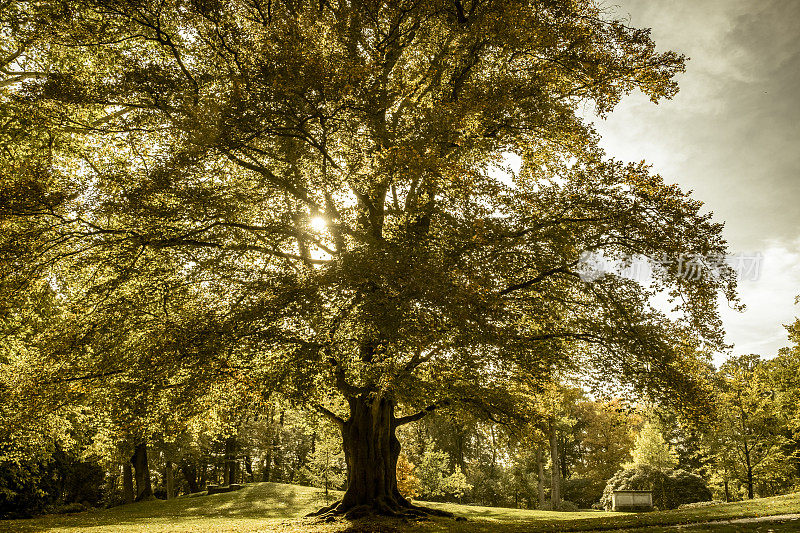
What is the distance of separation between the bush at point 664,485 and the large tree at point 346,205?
23.4 metres

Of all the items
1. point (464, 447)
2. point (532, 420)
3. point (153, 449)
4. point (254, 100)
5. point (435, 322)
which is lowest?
point (464, 447)

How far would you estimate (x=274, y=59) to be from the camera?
10289mm

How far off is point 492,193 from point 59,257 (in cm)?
1125

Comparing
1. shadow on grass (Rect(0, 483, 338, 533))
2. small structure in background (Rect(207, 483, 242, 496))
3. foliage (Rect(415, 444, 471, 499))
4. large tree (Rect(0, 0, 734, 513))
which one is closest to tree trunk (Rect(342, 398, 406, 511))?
large tree (Rect(0, 0, 734, 513))

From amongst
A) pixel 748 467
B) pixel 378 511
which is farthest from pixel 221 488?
pixel 748 467

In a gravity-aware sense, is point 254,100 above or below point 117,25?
below

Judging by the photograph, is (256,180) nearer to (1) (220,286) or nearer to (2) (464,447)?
(1) (220,286)

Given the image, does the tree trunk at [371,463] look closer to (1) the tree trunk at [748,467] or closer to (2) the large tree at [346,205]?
(2) the large tree at [346,205]

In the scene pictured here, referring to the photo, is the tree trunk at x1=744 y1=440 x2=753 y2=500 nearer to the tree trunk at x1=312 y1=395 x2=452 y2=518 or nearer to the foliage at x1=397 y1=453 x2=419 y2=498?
the foliage at x1=397 y1=453 x2=419 y2=498

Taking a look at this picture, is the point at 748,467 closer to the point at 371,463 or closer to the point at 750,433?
the point at 750,433

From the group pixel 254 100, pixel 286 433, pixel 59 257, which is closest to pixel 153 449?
pixel 286 433

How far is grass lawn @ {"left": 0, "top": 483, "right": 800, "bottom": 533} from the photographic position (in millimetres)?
13484

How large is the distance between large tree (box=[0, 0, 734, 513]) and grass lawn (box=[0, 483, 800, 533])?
417cm

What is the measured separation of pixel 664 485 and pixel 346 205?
3252 cm
